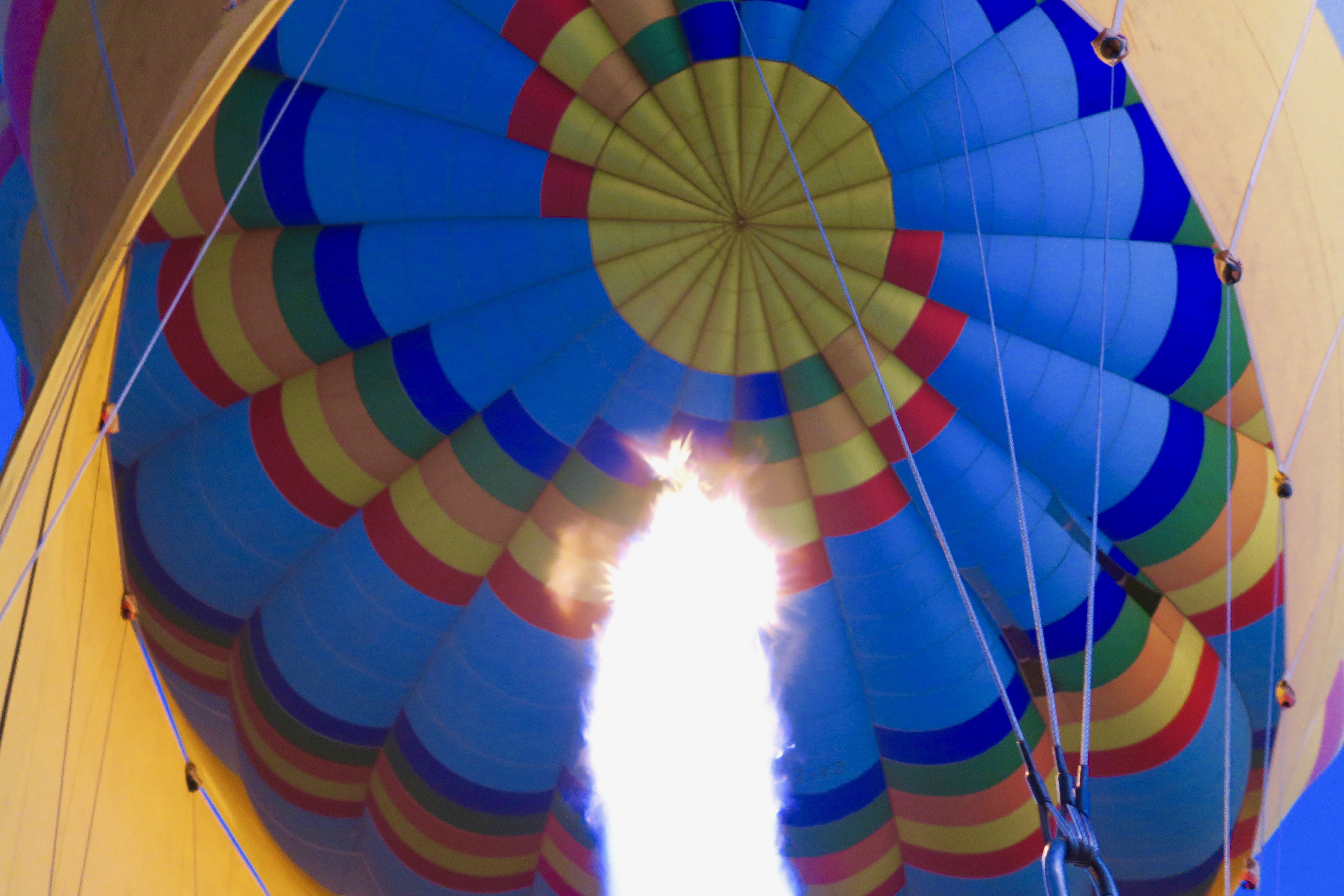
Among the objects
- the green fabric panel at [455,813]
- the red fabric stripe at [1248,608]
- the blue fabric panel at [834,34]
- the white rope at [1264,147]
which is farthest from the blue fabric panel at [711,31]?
the green fabric panel at [455,813]

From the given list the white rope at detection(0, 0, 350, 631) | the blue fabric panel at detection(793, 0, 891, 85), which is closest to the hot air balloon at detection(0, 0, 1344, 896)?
the blue fabric panel at detection(793, 0, 891, 85)

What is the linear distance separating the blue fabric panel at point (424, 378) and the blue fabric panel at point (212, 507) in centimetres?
77

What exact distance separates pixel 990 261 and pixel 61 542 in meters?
3.70

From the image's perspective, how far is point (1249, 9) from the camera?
3.77m

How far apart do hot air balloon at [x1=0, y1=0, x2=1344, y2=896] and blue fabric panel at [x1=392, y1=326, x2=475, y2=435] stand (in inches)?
0.7

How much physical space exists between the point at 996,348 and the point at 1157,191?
935mm

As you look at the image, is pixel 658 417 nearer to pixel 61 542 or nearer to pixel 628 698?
pixel 628 698

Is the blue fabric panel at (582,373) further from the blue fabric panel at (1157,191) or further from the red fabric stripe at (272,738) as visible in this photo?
the blue fabric panel at (1157,191)

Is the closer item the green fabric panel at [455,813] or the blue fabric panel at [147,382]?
the blue fabric panel at [147,382]

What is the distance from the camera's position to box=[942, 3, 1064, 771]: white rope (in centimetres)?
422

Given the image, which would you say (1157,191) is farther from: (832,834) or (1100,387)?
(832,834)

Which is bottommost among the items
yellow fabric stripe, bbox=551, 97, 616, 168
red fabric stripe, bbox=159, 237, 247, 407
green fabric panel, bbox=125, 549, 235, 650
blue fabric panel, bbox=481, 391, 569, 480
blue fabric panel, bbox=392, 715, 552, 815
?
blue fabric panel, bbox=392, 715, 552, 815

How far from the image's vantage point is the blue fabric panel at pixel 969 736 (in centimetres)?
505

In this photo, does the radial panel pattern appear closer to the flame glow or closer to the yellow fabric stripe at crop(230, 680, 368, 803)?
the yellow fabric stripe at crop(230, 680, 368, 803)
